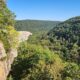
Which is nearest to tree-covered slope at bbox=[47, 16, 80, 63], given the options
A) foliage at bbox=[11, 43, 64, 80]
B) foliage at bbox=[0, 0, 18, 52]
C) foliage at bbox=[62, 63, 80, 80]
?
foliage at bbox=[11, 43, 64, 80]

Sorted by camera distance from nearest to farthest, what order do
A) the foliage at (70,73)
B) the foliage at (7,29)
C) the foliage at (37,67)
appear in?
the foliage at (7,29), the foliage at (37,67), the foliage at (70,73)

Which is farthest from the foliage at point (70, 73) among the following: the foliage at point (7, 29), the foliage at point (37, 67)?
the foliage at point (7, 29)

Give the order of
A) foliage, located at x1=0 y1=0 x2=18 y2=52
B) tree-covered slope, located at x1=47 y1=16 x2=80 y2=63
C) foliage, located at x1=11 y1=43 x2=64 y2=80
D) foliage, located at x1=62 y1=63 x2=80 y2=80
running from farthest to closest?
1. tree-covered slope, located at x1=47 y1=16 x2=80 y2=63
2. foliage, located at x1=62 y1=63 x2=80 y2=80
3. foliage, located at x1=11 y1=43 x2=64 y2=80
4. foliage, located at x1=0 y1=0 x2=18 y2=52

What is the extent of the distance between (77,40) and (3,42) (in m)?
120

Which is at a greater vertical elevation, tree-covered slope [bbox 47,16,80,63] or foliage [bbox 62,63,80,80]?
foliage [bbox 62,63,80,80]

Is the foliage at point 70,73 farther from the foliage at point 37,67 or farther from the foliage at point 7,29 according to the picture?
the foliage at point 7,29

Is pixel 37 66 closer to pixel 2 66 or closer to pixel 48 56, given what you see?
pixel 48 56

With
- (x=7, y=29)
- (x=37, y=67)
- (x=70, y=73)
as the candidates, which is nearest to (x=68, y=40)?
(x=37, y=67)

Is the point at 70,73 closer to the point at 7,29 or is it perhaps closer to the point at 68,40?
the point at 7,29

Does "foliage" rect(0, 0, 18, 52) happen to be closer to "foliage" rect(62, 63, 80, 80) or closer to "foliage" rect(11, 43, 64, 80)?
"foliage" rect(11, 43, 64, 80)

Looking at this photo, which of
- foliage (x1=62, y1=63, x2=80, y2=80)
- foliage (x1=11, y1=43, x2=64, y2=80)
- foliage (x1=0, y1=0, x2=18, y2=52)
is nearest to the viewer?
foliage (x1=0, y1=0, x2=18, y2=52)

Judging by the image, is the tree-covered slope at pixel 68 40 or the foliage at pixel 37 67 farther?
the tree-covered slope at pixel 68 40

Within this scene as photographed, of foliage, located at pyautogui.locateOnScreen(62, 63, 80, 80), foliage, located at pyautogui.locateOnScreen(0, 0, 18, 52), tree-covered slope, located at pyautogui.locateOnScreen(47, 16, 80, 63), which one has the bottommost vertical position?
tree-covered slope, located at pyautogui.locateOnScreen(47, 16, 80, 63)

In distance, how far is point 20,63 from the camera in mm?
58844
